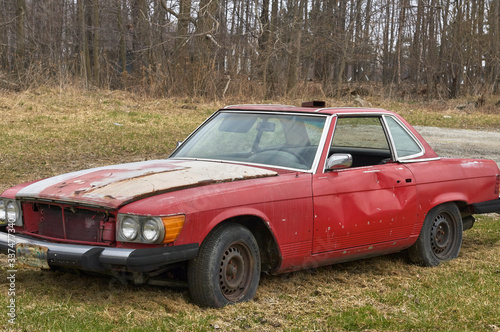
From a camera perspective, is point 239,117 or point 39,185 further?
point 239,117

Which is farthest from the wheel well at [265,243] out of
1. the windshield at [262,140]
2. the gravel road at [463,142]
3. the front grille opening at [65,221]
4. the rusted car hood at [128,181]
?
the gravel road at [463,142]

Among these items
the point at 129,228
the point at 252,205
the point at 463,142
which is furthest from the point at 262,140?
the point at 463,142

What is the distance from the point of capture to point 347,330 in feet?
13.6

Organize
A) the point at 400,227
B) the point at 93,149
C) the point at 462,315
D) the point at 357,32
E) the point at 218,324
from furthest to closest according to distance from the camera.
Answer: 1. the point at 357,32
2. the point at 93,149
3. the point at 400,227
4. the point at 462,315
5. the point at 218,324

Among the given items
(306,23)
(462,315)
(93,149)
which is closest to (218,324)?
(462,315)

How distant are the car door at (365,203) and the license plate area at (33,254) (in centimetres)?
195

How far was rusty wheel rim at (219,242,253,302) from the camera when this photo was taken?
4.46 meters

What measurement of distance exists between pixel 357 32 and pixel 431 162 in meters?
31.8

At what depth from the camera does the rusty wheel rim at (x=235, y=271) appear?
4.46 meters

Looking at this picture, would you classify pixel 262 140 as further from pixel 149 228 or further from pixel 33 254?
pixel 33 254

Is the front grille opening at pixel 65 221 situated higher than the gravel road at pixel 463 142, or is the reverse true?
the front grille opening at pixel 65 221

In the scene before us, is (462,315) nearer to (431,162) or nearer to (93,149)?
(431,162)

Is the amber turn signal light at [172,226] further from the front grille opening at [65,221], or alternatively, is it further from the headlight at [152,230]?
the front grille opening at [65,221]

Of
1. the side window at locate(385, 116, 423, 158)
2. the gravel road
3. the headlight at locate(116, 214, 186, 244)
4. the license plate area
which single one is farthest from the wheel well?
the gravel road
